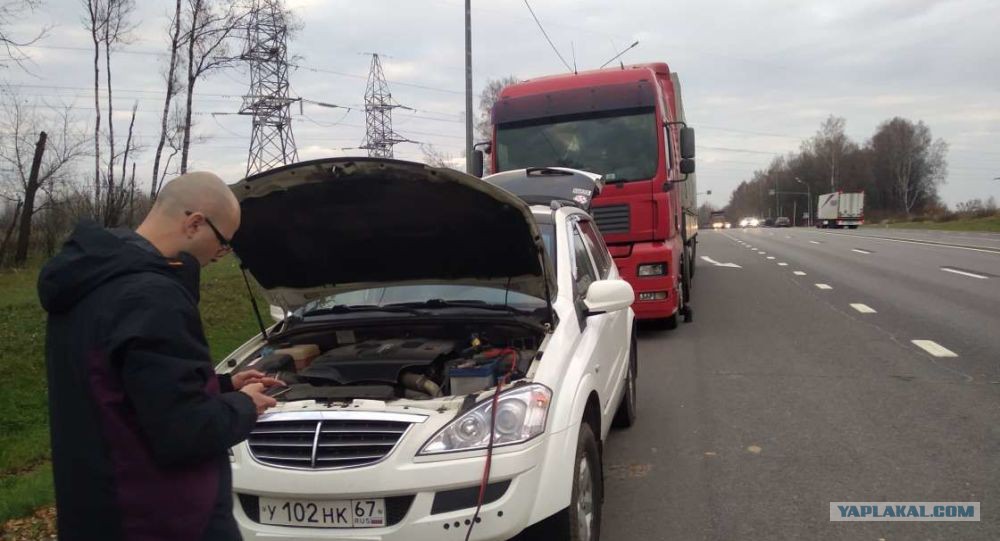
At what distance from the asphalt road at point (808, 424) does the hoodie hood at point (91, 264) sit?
2.92 meters

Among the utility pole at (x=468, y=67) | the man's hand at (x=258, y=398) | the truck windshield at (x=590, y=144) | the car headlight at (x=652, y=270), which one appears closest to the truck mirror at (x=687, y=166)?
the truck windshield at (x=590, y=144)

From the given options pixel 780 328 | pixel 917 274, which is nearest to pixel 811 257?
pixel 917 274

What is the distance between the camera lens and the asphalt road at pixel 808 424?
4.18m

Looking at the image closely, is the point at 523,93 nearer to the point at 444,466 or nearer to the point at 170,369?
the point at 444,466

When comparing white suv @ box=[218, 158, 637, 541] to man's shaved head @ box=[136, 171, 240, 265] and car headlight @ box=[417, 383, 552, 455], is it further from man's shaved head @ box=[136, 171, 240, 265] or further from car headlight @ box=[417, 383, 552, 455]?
man's shaved head @ box=[136, 171, 240, 265]

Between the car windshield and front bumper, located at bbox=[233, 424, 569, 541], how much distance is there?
5.04ft

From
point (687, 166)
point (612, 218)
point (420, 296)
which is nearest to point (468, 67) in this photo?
point (687, 166)

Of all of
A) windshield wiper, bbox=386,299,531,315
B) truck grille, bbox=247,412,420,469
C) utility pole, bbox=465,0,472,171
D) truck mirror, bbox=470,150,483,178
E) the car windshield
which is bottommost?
truck grille, bbox=247,412,420,469

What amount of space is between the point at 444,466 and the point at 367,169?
141cm

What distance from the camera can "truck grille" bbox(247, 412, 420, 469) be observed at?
2.99 meters

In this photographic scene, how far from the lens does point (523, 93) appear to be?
34.4 feet

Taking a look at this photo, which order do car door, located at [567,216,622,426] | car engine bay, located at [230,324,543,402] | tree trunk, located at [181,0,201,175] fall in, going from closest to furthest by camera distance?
car engine bay, located at [230,324,543,402]
car door, located at [567,216,622,426]
tree trunk, located at [181,0,201,175]

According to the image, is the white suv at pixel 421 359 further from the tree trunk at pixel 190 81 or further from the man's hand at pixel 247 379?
the tree trunk at pixel 190 81

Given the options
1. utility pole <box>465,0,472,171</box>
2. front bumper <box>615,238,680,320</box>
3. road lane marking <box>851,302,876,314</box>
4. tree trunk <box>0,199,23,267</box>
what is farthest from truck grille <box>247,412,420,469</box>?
tree trunk <box>0,199,23,267</box>
